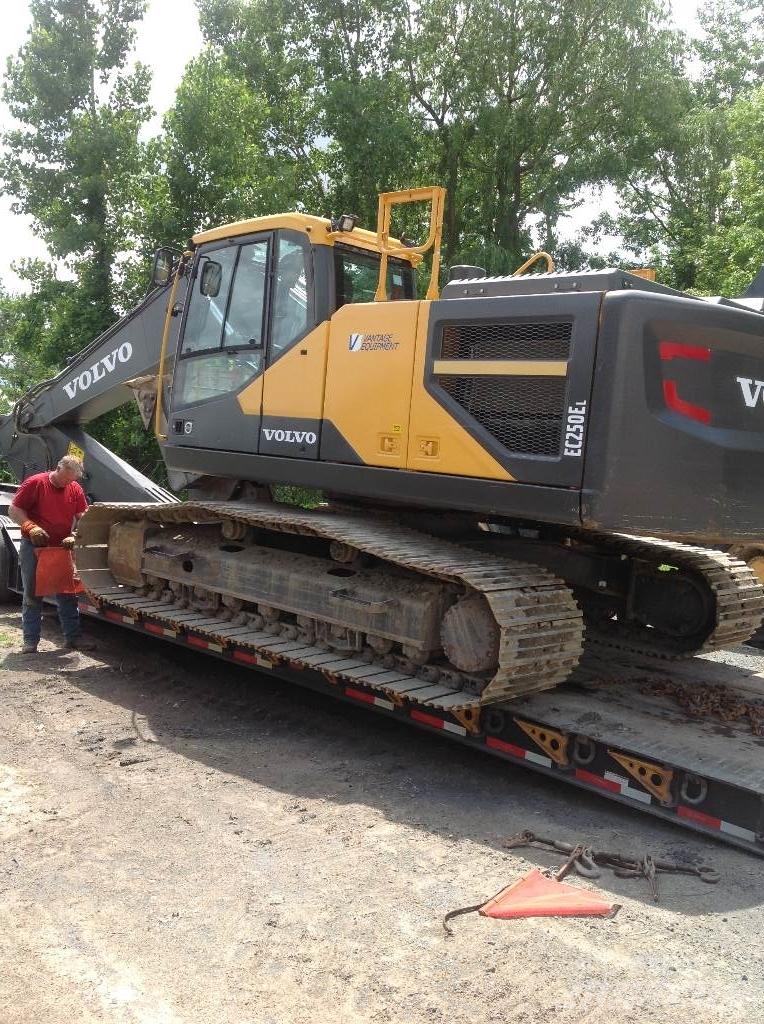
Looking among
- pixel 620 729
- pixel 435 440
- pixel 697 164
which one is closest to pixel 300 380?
pixel 435 440

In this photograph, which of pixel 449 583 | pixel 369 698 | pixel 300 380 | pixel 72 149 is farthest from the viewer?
pixel 72 149

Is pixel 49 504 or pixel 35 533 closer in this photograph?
pixel 35 533

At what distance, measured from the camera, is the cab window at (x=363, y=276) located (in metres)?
6.04

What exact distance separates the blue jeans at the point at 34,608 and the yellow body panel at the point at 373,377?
3.39m

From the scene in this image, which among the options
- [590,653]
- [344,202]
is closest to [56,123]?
[344,202]

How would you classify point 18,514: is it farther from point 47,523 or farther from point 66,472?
point 66,472

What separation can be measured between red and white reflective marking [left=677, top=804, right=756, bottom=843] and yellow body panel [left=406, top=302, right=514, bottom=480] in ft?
6.13

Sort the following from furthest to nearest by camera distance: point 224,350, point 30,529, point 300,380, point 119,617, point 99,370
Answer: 1. point 99,370
2. point 30,529
3. point 119,617
4. point 224,350
5. point 300,380

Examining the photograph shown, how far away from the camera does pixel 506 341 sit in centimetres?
502

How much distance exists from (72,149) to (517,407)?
17.2 m

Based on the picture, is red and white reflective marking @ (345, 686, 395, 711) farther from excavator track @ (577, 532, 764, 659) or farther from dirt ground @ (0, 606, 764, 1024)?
excavator track @ (577, 532, 764, 659)

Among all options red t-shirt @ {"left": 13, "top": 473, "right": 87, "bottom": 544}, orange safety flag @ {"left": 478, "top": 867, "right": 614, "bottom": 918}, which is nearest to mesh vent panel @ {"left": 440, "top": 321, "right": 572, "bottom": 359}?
orange safety flag @ {"left": 478, "top": 867, "right": 614, "bottom": 918}

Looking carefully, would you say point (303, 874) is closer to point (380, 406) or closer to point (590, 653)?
point (380, 406)

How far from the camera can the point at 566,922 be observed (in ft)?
12.1
